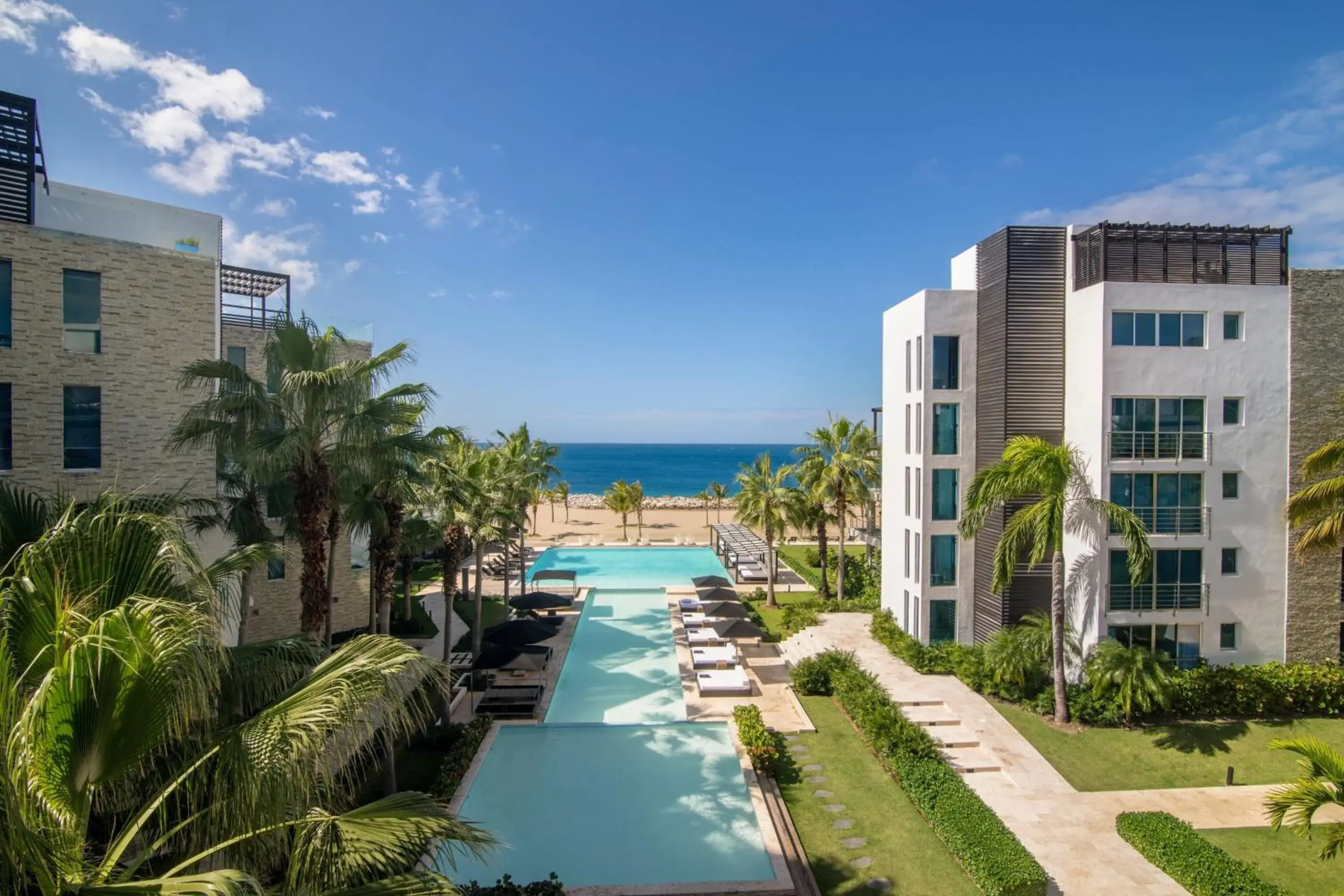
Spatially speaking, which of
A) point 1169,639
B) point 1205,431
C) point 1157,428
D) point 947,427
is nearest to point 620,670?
point 947,427

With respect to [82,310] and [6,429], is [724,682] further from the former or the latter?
[82,310]

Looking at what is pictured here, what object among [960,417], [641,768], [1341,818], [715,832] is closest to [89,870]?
[715,832]

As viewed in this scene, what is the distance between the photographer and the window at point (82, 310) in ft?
43.4

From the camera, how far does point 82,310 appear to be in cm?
1340

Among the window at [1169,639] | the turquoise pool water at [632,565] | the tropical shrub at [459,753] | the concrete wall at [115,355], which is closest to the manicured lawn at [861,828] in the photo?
the tropical shrub at [459,753]

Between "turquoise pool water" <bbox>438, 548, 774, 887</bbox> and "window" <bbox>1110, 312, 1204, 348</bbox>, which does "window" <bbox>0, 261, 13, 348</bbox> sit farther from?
"window" <bbox>1110, 312, 1204, 348</bbox>

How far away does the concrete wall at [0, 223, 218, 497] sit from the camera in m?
12.7

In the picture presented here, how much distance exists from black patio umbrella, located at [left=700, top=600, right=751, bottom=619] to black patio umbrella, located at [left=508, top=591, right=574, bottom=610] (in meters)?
5.84

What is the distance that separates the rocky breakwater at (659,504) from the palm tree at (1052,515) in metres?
46.4

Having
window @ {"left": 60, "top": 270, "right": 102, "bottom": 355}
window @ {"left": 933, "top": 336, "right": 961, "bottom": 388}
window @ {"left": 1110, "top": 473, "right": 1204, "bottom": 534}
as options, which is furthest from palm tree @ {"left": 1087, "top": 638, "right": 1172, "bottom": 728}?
window @ {"left": 60, "top": 270, "right": 102, "bottom": 355}

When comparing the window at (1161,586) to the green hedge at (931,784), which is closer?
the green hedge at (931,784)

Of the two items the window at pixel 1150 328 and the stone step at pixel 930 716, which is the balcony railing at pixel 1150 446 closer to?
the window at pixel 1150 328

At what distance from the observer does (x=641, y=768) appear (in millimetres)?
13438

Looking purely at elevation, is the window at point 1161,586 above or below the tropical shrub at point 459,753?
above
